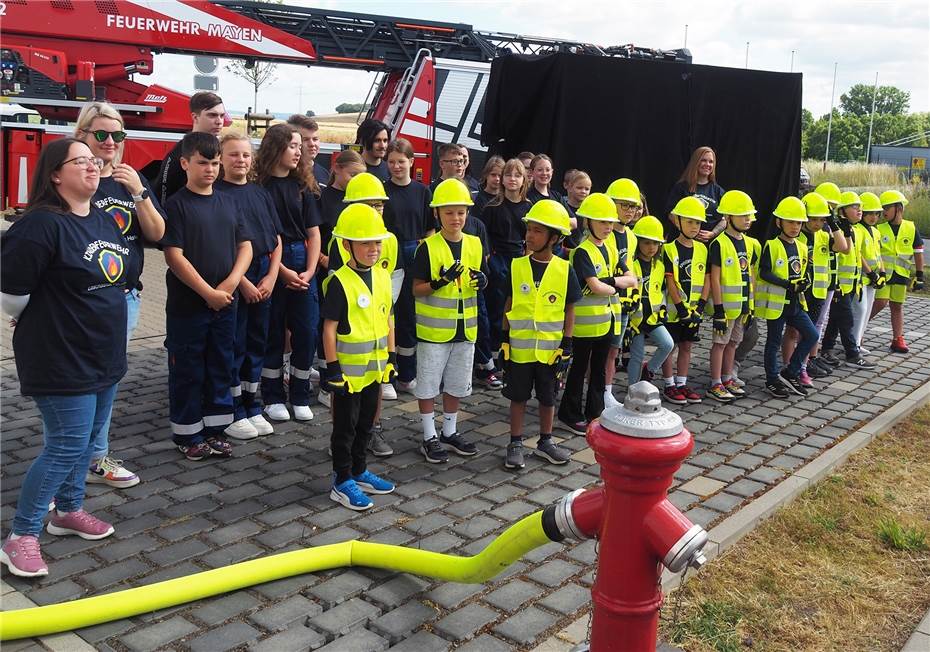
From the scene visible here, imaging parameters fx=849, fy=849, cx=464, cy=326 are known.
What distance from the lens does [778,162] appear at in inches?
386

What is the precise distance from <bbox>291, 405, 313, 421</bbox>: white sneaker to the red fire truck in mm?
6248

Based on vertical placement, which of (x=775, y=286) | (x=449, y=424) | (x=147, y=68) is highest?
(x=147, y=68)

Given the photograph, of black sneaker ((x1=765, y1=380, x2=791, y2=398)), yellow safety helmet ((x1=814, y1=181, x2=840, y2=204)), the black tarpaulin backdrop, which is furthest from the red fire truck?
black sneaker ((x1=765, y1=380, x2=791, y2=398))

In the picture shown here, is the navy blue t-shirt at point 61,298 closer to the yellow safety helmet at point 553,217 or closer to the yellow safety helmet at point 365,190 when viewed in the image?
the yellow safety helmet at point 365,190

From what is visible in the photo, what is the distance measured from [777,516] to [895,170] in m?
27.3

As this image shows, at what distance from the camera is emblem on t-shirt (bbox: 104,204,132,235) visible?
461 centimetres

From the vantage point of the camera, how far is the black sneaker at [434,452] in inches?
216

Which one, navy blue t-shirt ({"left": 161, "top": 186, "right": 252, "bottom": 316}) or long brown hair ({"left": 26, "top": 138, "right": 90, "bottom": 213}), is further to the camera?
navy blue t-shirt ({"left": 161, "top": 186, "right": 252, "bottom": 316})

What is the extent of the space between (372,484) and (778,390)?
427 cm

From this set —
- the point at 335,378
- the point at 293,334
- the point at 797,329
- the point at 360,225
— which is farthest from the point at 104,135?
the point at 797,329

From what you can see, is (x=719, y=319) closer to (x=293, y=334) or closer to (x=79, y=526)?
(x=293, y=334)

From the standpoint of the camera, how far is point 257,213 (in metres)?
5.59

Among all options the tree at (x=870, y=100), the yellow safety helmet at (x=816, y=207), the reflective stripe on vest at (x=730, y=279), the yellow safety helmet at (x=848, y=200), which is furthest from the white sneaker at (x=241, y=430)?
the tree at (x=870, y=100)

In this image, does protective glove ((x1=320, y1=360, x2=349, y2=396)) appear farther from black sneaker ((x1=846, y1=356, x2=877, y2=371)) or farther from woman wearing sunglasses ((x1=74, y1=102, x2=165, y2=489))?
black sneaker ((x1=846, y1=356, x2=877, y2=371))
